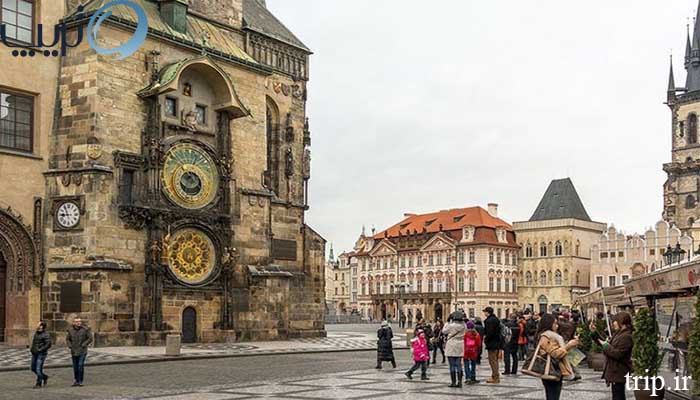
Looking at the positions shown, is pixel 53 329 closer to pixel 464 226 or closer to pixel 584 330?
pixel 584 330

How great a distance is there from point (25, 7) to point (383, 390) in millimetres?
20374

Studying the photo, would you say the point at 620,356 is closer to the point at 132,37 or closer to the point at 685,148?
the point at 132,37

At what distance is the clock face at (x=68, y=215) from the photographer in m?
31.0

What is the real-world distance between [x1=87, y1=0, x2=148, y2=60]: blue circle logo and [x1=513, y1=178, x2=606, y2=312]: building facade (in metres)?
73.5

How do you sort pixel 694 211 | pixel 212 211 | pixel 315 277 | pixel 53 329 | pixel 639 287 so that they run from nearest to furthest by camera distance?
pixel 639 287 → pixel 53 329 → pixel 212 211 → pixel 315 277 → pixel 694 211

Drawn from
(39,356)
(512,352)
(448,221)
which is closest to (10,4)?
(39,356)

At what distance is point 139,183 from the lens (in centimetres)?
3238

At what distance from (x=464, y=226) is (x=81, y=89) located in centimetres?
7601

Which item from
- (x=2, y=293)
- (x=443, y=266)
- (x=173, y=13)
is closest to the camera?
(x=2, y=293)

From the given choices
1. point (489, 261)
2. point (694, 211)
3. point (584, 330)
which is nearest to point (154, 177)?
point (584, 330)

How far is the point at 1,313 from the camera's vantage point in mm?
30891

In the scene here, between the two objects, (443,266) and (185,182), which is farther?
(443,266)

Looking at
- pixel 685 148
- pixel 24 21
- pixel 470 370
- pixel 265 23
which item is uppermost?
pixel 685 148

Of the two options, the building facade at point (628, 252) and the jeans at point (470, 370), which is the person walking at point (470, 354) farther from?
the building facade at point (628, 252)
